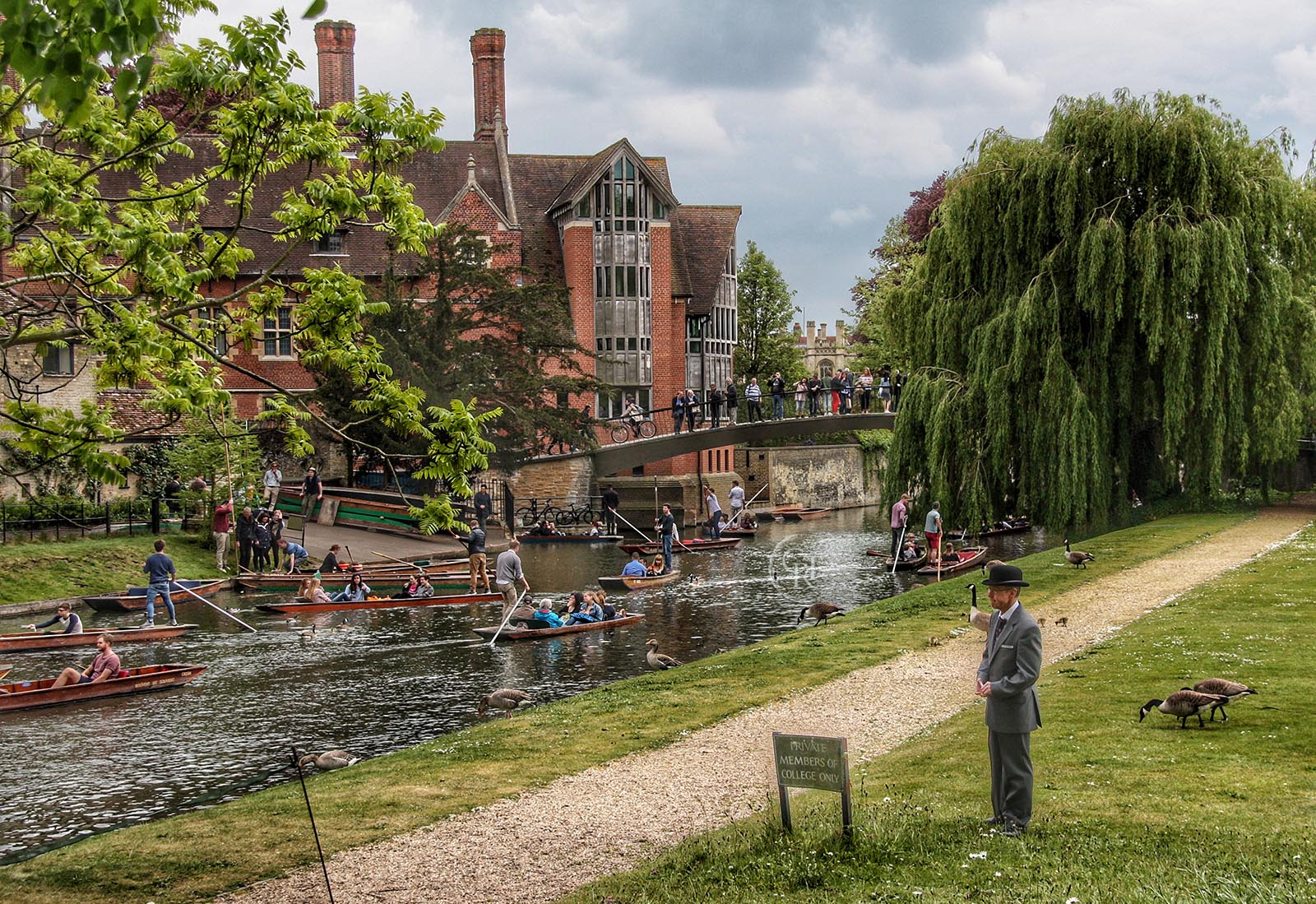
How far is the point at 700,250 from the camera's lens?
6319 centimetres

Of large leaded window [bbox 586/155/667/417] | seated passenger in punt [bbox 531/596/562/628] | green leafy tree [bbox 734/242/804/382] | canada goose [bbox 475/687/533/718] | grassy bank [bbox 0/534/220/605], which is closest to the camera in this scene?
canada goose [bbox 475/687/533/718]

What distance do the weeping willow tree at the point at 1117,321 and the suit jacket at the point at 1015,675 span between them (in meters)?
17.2

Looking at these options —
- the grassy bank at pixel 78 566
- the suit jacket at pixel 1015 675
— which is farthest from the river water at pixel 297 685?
the suit jacket at pixel 1015 675

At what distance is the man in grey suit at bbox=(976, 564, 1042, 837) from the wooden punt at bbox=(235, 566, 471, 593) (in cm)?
2348

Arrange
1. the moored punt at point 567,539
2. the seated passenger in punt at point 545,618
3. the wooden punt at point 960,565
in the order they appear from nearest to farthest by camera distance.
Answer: the seated passenger in punt at point 545,618
the wooden punt at point 960,565
the moored punt at point 567,539

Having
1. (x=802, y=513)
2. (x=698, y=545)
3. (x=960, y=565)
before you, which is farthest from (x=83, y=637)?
(x=802, y=513)

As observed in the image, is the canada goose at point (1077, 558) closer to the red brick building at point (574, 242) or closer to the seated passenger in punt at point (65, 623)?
the seated passenger in punt at point (65, 623)

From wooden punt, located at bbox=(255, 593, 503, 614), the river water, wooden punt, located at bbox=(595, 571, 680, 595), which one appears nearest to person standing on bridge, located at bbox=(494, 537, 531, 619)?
the river water

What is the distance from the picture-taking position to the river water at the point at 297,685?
1486 centimetres

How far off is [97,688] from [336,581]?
42.6 ft

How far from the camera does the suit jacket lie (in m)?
8.79

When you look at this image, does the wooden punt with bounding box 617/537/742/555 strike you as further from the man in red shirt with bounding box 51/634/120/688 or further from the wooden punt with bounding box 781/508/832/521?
the man in red shirt with bounding box 51/634/120/688

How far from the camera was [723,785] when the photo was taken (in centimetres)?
1195

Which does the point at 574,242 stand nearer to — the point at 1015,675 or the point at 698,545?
the point at 698,545
